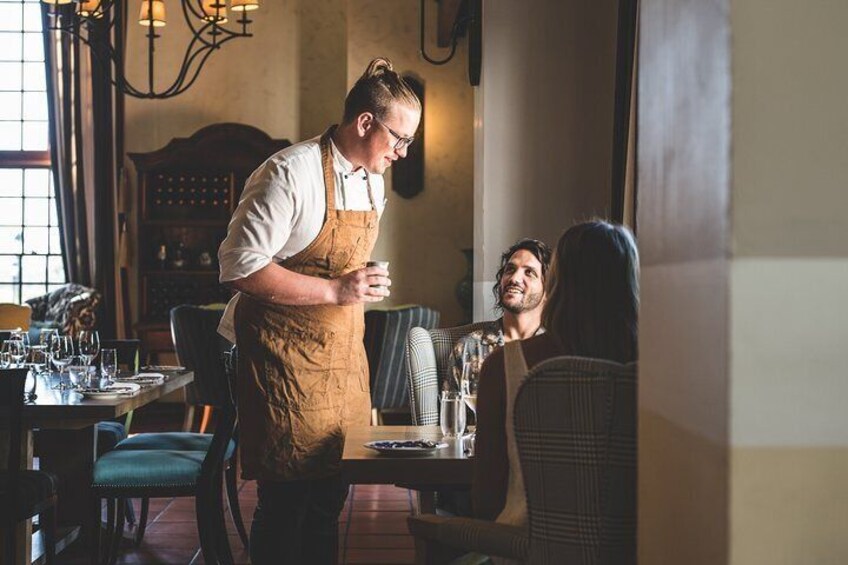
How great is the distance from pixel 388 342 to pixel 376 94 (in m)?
3.72

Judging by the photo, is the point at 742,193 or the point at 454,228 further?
the point at 454,228

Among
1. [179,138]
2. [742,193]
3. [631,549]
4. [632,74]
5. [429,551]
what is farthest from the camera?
[179,138]

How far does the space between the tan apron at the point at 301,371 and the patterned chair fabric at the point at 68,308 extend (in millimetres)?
5838

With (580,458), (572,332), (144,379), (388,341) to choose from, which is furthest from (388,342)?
(580,458)

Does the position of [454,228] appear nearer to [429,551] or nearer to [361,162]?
[361,162]

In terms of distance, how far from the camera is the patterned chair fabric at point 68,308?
8.21 metres

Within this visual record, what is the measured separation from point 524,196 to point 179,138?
4.43 metres

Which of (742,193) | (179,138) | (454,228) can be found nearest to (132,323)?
(179,138)

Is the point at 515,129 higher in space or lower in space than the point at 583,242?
higher

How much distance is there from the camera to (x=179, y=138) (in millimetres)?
8508

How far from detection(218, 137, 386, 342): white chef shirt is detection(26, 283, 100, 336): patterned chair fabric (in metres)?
5.89

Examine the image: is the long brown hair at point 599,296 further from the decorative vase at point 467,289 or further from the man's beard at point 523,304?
the decorative vase at point 467,289

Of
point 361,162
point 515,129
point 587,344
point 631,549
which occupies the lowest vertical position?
point 631,549

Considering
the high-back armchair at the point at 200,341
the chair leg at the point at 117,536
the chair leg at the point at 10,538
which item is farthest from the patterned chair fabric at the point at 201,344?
the chair leg at the point at 10,538
